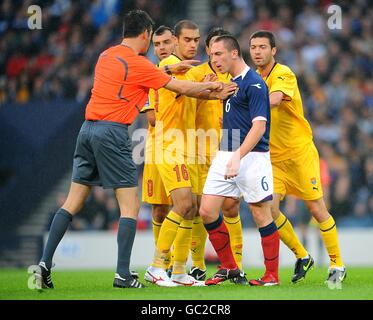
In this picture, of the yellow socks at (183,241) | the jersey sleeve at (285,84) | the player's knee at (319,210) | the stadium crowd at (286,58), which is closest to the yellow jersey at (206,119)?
the jersey sleeve at (285,84)

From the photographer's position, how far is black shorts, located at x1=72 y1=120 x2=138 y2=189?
28.7 feet

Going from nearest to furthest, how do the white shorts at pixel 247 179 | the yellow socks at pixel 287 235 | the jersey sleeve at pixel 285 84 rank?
the white shorts at pixel 247 179
the jersey sleeve at pixel 285 84
the yellow socks at pixel 287 235

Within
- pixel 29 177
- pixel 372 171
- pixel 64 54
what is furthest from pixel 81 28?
pixel 372 171

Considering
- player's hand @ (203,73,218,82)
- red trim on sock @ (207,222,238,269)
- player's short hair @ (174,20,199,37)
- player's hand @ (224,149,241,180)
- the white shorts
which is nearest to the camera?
player's hand @ (224,149,241,180)

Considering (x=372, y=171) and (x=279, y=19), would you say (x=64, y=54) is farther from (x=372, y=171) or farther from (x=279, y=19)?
(x=372, y=171)

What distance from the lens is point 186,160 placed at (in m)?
9.68

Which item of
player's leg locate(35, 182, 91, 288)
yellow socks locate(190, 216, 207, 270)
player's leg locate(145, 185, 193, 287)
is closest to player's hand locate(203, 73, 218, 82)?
player's leg locate(145, 185, 193, 287)

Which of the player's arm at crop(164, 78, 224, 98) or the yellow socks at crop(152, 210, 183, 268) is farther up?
the player's arm at crop(164, 78, 224, 98)

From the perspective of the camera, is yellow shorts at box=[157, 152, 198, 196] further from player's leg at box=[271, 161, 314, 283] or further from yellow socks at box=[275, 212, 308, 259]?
yellow socks at box=[275, 212, 308, 259]

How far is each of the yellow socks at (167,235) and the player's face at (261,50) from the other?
6.15 feet

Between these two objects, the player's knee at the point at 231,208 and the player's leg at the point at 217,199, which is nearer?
the player's leg at the point at 217,199

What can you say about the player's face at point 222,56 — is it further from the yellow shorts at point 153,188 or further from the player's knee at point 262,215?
the yellow shorts at point 153,188

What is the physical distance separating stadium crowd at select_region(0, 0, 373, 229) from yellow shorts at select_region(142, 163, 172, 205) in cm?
669

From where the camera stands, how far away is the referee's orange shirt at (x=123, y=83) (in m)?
8.80
